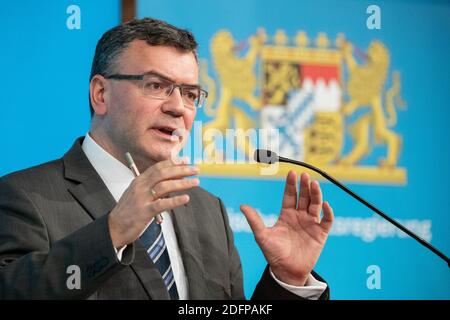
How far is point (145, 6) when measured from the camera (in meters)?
3.88

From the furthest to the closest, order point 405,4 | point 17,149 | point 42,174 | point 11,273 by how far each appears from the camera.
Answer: point 405,4
point 17,149
point 42,174
point 11,273

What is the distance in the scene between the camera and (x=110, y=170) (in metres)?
2.62

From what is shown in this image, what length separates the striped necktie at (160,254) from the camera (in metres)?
2.44

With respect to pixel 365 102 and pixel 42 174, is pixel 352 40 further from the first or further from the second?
pixel 42 174

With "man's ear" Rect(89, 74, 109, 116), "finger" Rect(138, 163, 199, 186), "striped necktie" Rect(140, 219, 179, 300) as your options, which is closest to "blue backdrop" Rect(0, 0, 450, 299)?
"man's ear" Rect(89, 74, 109, 116)

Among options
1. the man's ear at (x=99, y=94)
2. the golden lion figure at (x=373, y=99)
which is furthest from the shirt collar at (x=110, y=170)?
the golden lion figure at (x=373, y=99)

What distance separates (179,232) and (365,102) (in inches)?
79.7

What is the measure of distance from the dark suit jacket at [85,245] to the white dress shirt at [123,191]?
0.03 metres

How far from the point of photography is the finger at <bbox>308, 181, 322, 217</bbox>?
2387 mm

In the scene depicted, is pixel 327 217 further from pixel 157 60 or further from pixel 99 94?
pixel 99 94

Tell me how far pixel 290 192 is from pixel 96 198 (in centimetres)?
63

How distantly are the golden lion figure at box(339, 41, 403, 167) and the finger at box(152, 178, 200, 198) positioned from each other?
7.77 feet

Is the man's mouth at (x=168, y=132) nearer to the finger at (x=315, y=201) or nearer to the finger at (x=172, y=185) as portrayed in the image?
the finger at (x=315, y=201)
